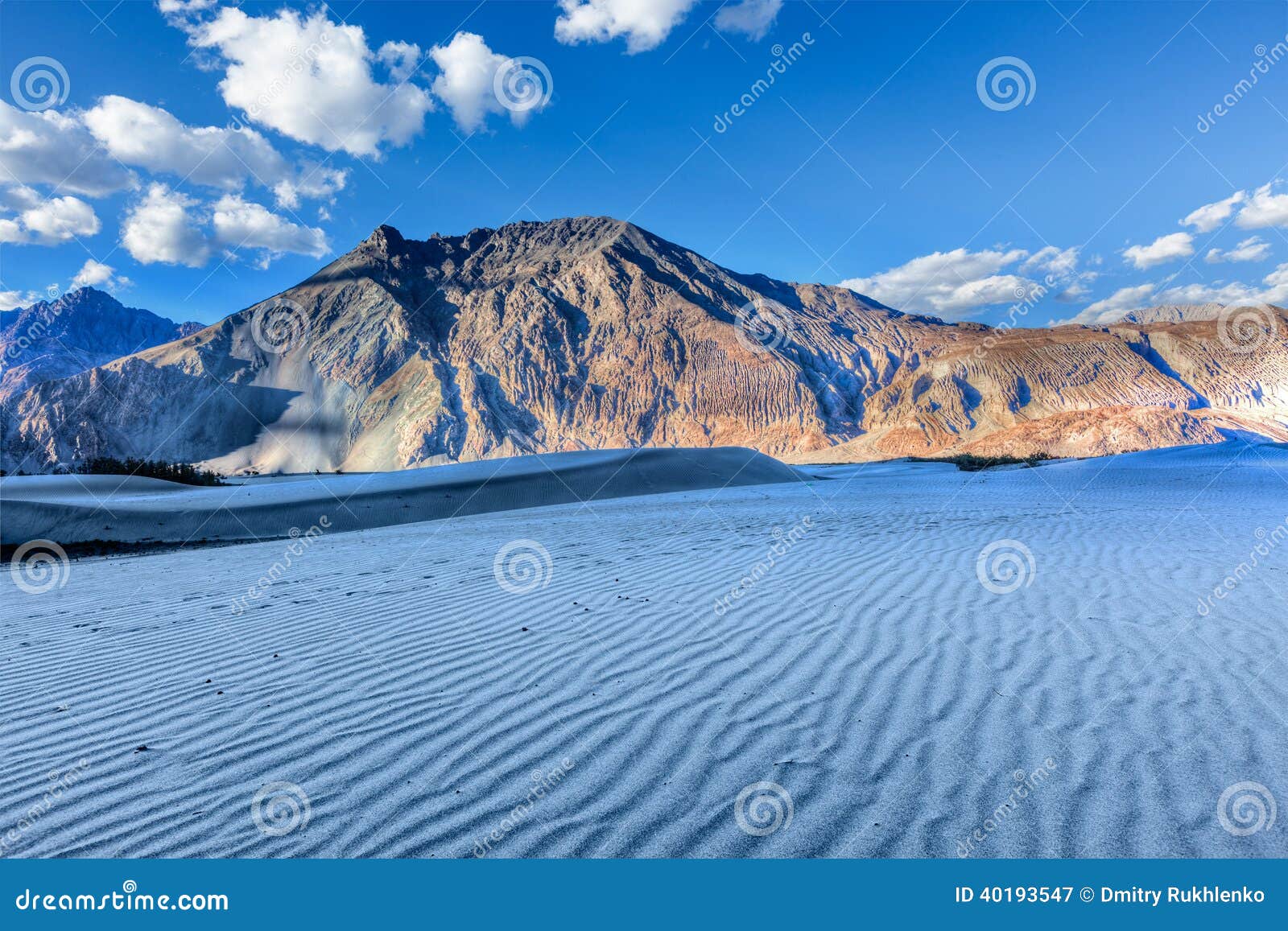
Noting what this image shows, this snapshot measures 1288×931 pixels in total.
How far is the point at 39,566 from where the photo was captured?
33.5ft

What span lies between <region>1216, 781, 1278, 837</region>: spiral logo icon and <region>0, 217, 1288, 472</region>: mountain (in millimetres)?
58024

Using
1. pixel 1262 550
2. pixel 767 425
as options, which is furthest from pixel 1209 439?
pixel 1262 550

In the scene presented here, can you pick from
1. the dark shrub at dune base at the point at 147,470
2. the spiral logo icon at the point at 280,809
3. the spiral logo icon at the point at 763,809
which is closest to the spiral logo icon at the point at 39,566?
the spiral logo icon at the point at 280,809

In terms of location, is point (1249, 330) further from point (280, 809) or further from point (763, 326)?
point (280, 809)

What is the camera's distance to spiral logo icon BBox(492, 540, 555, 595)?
6.54 metres

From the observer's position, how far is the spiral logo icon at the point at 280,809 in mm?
2469

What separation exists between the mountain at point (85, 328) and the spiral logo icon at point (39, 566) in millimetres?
150007

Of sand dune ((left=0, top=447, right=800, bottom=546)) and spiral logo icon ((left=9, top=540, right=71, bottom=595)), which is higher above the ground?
sand dune ((left=0, top=447, right=800, bottom=546))

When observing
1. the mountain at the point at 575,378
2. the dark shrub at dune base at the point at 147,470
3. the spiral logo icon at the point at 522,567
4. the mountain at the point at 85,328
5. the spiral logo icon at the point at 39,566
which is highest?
the mountain at the point at 85,328

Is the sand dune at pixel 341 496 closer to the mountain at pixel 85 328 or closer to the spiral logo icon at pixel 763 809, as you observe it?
the spiral logo icon at pixel 763 809

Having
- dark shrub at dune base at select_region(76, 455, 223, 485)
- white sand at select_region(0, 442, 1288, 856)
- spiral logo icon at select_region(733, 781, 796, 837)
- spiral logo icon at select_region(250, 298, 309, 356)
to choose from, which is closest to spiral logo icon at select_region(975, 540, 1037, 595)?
white sand at select_region(0, 442, 1288, 856)

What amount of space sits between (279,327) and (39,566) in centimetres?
8836

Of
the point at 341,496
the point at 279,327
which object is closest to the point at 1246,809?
the point at 341,496

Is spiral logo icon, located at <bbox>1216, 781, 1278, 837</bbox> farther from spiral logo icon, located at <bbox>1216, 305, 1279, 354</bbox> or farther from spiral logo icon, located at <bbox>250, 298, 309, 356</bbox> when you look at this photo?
spiral logo icon, located at <bbox>1216, 305, 1279, 354</bbox>
